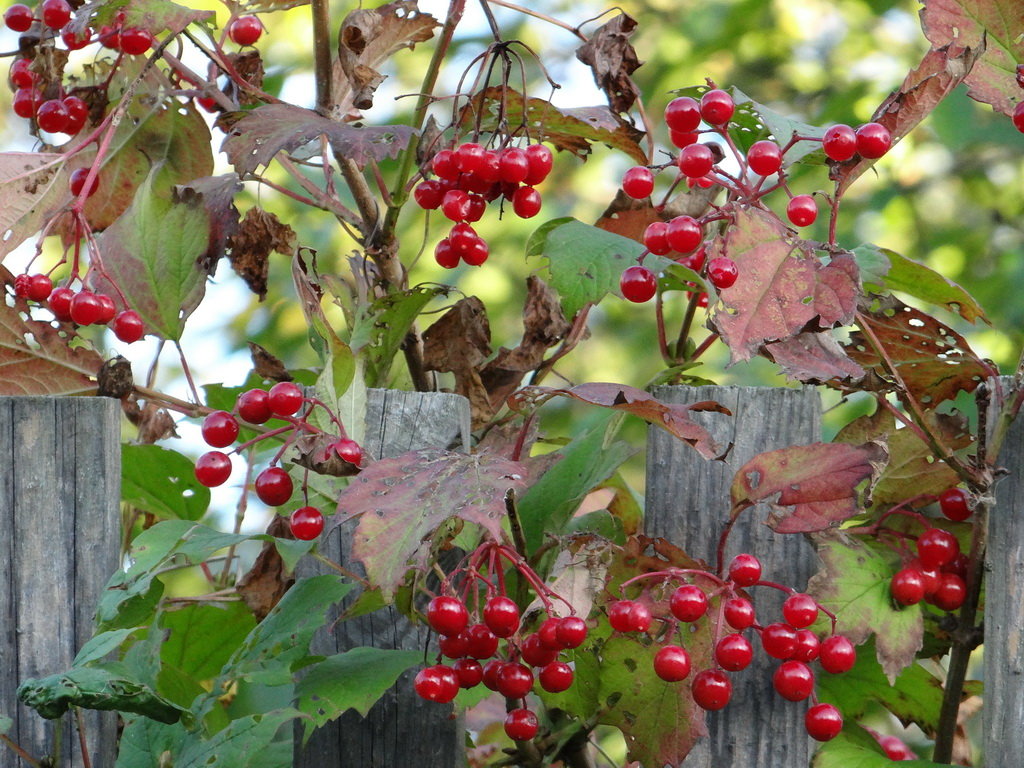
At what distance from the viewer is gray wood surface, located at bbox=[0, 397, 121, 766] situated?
42.1 inches

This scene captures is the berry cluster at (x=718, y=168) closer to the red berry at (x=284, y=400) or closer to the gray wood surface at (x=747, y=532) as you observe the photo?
the gray wood surface at (x=747, y=532)

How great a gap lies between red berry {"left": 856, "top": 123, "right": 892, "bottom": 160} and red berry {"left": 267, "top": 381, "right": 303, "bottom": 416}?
55cm

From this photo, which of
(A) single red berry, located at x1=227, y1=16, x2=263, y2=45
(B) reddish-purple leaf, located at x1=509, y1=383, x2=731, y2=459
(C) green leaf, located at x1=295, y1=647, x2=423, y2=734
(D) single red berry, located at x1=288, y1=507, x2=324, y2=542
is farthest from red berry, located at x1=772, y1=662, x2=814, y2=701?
(A) single red berry, located at x1=227, y1=16, x2=263, y2=45

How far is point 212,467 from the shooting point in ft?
3.24

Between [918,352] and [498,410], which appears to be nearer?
[918,352]

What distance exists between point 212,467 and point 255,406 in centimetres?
7

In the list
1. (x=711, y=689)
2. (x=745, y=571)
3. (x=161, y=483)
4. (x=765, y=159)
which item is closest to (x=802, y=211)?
(x=765, y=159)

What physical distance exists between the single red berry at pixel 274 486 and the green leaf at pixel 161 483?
0.38 m

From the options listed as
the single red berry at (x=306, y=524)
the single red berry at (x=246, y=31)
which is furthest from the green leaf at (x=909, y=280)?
the single red berry at (x=246, y=31)

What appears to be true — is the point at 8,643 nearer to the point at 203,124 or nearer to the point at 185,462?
the point at 185,462

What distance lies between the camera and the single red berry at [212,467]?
A: 3.23 feet

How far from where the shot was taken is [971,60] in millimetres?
900

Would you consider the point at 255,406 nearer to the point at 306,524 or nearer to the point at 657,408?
the point at 306,524

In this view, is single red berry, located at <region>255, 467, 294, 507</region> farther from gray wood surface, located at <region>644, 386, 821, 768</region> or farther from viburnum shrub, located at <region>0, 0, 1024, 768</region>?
gray wood surface, located at <region>644, 386, 821, 768</region>
